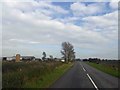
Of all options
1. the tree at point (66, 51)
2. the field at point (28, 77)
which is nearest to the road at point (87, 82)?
the field at point (28, 77)

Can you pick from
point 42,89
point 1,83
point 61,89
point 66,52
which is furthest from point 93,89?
point 66,52

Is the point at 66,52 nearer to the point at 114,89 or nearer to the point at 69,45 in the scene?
the point at 69,45

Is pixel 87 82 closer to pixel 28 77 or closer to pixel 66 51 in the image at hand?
pixel 28 77

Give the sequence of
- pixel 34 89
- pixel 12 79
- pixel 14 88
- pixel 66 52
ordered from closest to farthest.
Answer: pixel 14 88, pixel 34 89, pixel 12 79, pixel 66 52

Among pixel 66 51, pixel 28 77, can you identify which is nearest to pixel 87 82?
pixel 28 77

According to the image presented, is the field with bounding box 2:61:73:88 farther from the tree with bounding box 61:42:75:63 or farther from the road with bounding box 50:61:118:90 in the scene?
the tree with bounding box 61:42:75:63

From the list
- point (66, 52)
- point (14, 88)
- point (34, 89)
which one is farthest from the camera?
point (66, 52)

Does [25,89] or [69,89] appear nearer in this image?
[25,89]

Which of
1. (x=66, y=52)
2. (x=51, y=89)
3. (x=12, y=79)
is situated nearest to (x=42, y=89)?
(x=51, y=89)

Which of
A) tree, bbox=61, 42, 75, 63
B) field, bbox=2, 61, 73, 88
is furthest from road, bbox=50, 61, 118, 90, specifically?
tree, bbox=61, 42, 75, 63

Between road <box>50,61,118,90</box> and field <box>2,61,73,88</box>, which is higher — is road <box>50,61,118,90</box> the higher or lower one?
the lower one

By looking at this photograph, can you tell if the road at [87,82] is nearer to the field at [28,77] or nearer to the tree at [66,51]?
the field at [28,77]

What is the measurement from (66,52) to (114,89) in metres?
104

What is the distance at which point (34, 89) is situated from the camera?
54.5ft
